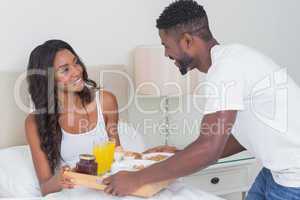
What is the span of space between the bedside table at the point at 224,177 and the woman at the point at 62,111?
1.77ft

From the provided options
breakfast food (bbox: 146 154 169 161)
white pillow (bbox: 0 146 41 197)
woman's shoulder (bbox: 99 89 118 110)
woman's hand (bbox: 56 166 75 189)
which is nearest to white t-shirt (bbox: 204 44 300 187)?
breakfast food (bbox: 146 154 169 161)

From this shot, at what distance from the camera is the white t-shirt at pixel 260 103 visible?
1389 millimetres

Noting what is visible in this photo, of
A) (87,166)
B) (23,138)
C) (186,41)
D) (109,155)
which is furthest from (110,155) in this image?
(23,138)

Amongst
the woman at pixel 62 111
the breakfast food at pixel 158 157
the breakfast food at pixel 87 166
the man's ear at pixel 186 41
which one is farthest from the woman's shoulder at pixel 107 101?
the man's ear at pixel 186 41

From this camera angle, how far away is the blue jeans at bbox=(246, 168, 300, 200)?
146 centimetres

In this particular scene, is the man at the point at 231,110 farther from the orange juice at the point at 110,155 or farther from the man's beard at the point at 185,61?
the orange juice at the point at 110,155

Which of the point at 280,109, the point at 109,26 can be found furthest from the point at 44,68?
the point at 280,109

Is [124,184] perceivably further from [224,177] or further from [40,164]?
[224,177]

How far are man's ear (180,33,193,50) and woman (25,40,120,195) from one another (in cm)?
71

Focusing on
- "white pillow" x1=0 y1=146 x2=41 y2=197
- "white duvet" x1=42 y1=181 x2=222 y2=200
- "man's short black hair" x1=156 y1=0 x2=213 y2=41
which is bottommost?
"white pillow" x1=0 y1=146 x2=41 y2=197

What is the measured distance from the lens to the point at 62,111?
2.16 meters

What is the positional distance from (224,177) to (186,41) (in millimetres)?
1179

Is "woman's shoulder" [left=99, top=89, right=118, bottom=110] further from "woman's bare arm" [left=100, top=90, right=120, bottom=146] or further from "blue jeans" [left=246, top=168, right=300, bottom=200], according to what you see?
"blue jeans" [left=246, top=168, right=300, bottom=200]

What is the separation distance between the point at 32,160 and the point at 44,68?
0.42 metres
